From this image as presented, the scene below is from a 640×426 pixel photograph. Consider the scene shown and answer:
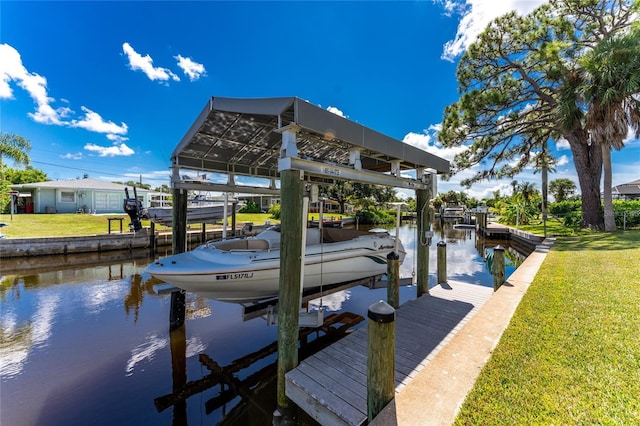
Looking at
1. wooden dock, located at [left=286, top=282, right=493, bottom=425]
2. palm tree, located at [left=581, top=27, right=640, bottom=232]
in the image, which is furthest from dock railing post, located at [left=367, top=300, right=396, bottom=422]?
palm tree, located at [left=581, top=27, right=640, bottom=232]

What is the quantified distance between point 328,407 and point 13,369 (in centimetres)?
568

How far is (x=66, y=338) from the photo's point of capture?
18.7 ft

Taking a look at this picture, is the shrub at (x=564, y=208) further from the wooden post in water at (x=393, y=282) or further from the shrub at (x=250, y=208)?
the shrub at (x=250, y=208)

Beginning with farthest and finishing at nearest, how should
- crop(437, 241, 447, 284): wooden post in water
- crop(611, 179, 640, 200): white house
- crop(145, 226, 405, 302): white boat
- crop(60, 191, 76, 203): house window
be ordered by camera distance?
1. crop(611, 179, 640, 200): white house
2. crop(60, 191, 76, 203): house window
3. crop(437, 241, 447, 284): wooden post in water
4. crop(145, 226, 405, 302): white boat

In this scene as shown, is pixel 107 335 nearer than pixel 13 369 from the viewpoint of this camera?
No

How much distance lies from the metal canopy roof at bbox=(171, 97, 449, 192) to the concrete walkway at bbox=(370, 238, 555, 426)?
2.69 meters

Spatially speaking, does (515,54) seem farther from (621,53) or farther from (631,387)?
(631,387)

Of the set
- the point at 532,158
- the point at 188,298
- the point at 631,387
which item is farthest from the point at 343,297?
the point at 532,158

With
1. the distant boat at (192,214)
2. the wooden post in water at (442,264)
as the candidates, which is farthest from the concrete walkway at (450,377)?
the distant boat at (192,214)

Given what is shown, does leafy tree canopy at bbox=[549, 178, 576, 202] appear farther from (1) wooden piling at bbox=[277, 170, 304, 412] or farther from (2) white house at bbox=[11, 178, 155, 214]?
(2) white house at bbox=[11, 178, 155, 214]

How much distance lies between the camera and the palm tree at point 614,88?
37.0 feet

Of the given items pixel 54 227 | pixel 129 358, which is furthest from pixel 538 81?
pixel 54 227

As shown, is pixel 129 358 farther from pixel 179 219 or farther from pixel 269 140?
pixel 269 140

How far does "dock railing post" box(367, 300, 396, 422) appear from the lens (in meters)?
2.54
